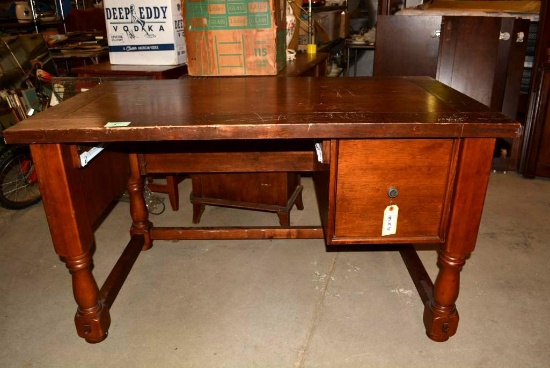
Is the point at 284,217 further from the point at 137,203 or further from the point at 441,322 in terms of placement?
the point at 441,322

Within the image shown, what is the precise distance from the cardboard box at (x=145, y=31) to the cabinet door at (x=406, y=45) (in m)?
1.36

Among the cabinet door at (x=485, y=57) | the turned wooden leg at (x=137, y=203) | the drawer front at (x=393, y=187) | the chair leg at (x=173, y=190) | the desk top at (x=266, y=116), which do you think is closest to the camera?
the desk top at (x=266, y=116)

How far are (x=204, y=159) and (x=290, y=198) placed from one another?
0.56 meters

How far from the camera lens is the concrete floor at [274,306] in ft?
4.86

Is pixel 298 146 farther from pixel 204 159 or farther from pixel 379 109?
pixel 379 109

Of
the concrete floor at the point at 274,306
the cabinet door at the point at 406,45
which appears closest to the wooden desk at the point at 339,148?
the concrete floor at the point at 274,306

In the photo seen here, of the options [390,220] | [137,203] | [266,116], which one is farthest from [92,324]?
[390,220]

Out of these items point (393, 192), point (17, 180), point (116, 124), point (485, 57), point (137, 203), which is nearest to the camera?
point (116, 124)

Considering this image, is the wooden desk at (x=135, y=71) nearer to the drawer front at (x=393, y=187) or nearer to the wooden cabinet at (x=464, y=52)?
the drawer front at (x=393, y=187)

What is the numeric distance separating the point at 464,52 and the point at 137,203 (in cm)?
228

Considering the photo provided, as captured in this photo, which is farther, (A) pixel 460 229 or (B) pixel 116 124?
(A) pixel 460 229

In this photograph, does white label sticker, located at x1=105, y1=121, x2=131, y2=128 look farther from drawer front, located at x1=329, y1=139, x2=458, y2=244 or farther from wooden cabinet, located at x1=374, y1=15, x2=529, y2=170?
wooden cabinet, located at x1=374, y1=15, x2=529, y2=170

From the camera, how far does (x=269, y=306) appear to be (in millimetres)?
1731

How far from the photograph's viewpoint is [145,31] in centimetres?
233
